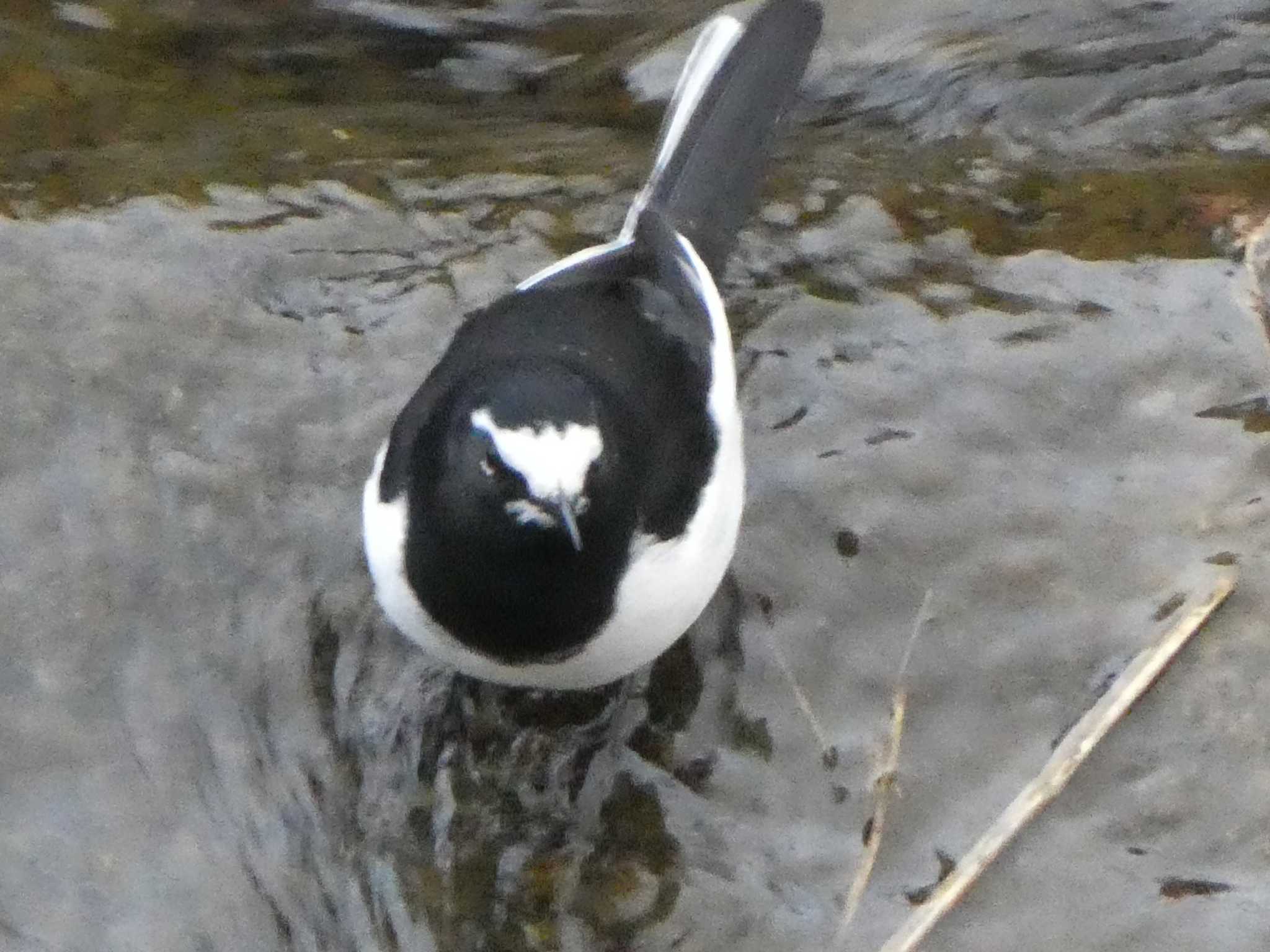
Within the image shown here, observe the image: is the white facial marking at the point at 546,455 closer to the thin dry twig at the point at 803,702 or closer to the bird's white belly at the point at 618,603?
the bird's white belly at the point at 618,603

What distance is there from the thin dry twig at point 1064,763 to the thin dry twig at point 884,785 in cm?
12

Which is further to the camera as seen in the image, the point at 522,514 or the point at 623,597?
the point at 623,597

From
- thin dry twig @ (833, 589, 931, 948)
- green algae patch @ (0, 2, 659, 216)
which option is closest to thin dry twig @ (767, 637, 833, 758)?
thin dry twig @ (833, 589, 931, 948)

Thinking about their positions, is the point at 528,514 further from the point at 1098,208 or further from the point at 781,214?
the point at 1098,208

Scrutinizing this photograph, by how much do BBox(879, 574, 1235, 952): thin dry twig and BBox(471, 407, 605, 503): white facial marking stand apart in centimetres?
104

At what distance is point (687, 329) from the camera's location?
4.29 m

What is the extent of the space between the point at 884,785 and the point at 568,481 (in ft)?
3.20

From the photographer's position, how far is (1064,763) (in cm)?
372

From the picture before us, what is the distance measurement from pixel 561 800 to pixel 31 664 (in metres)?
1.15

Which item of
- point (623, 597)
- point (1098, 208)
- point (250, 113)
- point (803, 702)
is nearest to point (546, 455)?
point (623, 597)

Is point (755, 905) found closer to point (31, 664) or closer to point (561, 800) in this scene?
point (561, 800)

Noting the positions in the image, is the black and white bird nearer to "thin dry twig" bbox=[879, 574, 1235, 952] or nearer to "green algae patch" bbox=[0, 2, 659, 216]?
"thin dry twig" bbox=[879, 574, 1235, 952]

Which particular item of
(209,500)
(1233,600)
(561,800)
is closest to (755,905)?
(561,800)

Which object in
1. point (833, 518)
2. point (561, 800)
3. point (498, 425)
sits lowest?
point (561, 800)
